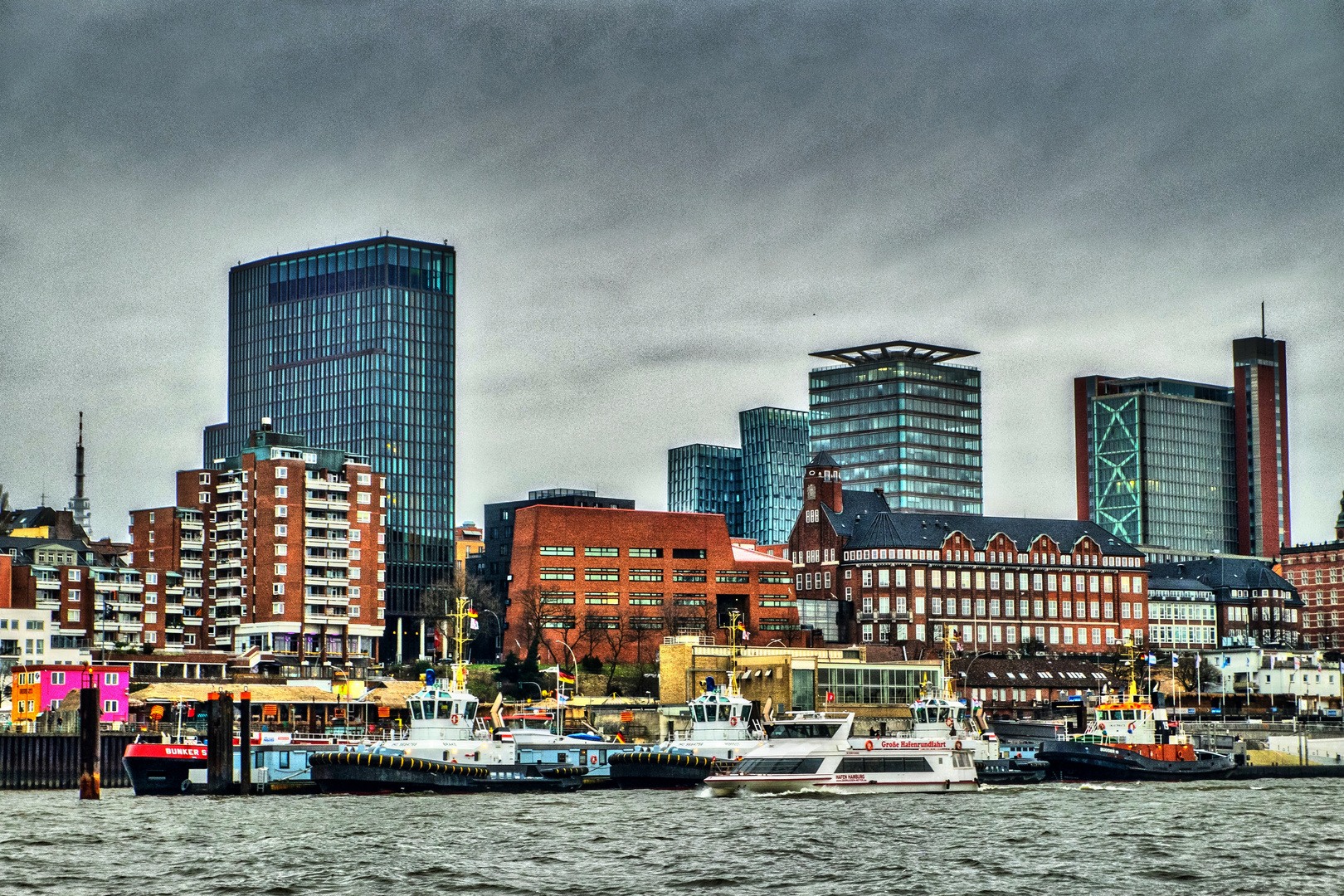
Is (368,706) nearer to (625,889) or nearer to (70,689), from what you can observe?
(70,689)

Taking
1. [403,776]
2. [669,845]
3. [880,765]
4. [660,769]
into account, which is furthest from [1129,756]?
[669,845]

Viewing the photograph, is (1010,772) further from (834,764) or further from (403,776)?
(403,776)

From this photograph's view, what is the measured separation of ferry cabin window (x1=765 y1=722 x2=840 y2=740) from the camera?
117 meters

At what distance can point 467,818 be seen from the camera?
101625 mm

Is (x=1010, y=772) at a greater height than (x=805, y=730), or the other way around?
(x=805, y=730)

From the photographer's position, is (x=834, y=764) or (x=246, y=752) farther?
(x=246, y=752)

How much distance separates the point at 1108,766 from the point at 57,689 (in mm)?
87025

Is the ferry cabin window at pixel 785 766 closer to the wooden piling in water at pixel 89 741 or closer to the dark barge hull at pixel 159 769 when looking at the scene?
the dark barge hull at pixel 159 769

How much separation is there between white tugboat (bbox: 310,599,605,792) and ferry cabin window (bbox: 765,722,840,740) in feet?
45.5

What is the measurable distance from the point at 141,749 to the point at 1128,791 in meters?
63.5

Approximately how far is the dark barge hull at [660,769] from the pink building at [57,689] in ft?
186

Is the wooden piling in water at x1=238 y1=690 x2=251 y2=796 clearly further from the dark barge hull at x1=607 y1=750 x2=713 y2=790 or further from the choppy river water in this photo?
the dark barge hull at x1=607 y1=750 x2=713 y2=790

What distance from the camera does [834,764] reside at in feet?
381

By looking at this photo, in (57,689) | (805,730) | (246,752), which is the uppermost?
(57,689)
